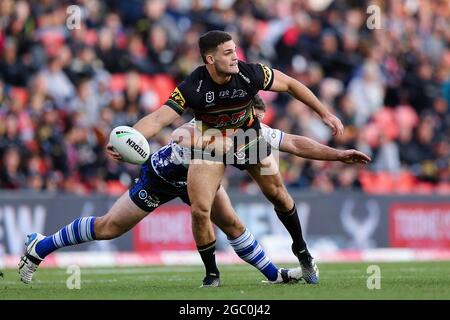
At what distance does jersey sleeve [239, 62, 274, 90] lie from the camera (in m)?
10.2

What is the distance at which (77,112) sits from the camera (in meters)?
18.0

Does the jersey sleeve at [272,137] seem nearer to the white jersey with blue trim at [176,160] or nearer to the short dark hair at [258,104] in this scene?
the white jersey with blue trim at [176,160]

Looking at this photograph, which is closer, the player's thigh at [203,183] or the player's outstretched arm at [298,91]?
the player's thigh at [203,183]

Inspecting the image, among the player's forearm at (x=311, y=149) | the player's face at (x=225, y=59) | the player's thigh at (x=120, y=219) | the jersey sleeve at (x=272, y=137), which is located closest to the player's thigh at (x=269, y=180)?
the jersey sleeve at (x=272, y=137)

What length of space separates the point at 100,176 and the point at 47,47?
276cm

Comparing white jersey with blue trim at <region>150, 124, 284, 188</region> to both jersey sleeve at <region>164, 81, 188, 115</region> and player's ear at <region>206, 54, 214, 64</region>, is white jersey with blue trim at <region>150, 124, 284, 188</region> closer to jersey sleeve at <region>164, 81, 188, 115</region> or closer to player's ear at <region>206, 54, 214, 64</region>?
jersey sleeve at <region>164, 81, 188, 115</region>

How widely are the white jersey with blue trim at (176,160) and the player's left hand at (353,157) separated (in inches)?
26.2

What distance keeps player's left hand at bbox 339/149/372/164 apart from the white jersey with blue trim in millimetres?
666

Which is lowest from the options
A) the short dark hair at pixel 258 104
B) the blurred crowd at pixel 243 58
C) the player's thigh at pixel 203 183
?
the player's thigh at pixel 203 183

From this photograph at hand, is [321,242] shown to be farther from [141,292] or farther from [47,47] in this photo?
[141,292]

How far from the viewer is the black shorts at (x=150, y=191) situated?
10445 millimetres

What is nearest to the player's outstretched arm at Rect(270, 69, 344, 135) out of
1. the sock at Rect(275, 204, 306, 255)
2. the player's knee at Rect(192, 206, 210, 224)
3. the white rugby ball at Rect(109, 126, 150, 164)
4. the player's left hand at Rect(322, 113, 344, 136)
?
the player's left hand at Rect(322, 113, 344, 136)

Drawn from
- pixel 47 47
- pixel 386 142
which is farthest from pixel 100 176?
pixel 386 142
